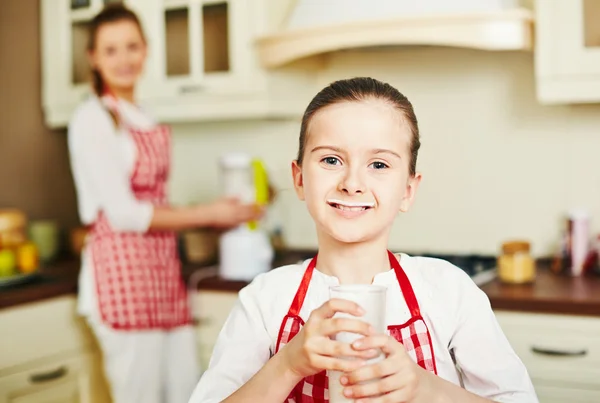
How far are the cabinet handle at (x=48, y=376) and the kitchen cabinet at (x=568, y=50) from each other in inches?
63.9

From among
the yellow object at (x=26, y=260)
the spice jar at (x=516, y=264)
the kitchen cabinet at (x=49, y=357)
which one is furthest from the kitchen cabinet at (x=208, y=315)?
the spice jar at (x=516, y=264)

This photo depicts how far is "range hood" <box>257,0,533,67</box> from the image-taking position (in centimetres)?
215

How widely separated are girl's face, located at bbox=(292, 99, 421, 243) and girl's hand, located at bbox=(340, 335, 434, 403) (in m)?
0.20

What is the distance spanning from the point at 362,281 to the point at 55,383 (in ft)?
5.49

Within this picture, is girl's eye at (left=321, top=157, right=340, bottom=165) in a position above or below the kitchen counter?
above

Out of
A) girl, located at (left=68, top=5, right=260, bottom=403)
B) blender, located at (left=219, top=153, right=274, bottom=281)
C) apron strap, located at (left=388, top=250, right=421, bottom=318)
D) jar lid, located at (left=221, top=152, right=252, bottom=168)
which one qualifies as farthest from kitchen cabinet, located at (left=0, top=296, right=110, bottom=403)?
apron strap, located at (left=388, top=250, right=421, bottom=318)

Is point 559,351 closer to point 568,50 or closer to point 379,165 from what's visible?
point 568,50

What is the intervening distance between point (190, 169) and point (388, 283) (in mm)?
2052

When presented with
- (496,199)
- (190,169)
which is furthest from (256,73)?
(496,199)

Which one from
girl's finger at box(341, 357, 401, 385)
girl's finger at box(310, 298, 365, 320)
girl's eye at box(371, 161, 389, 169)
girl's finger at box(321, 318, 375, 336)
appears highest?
girl's eye at box(371, 161, 389, 169)

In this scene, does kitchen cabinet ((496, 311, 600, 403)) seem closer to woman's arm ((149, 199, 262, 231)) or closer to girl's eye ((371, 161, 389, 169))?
woman's arm ((149, 199, 262, 231))

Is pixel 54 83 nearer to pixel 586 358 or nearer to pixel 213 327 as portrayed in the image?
pixel 213 327

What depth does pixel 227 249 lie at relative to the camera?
248cm

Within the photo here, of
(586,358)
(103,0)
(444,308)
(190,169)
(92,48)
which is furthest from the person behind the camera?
(190,169)
